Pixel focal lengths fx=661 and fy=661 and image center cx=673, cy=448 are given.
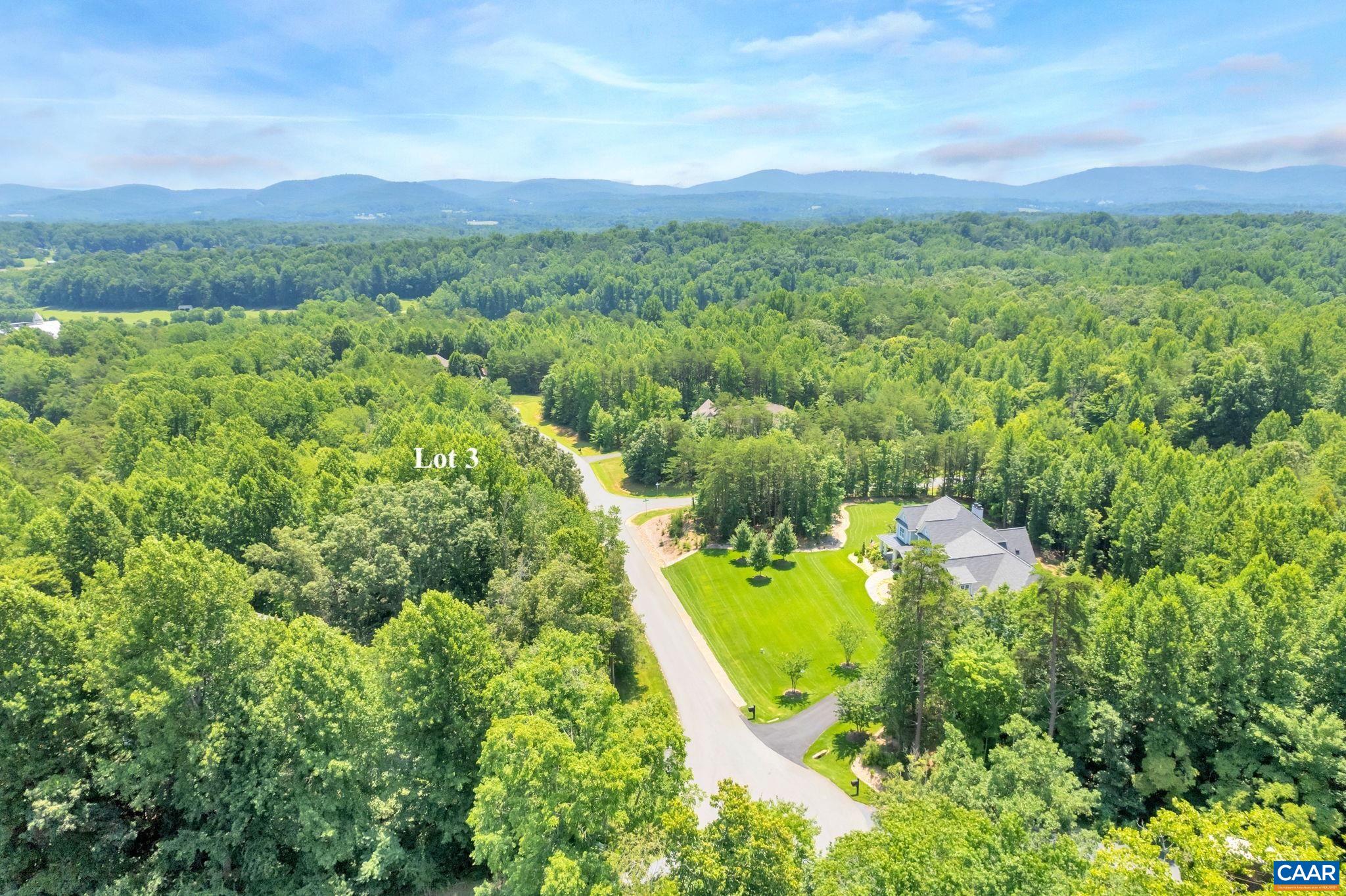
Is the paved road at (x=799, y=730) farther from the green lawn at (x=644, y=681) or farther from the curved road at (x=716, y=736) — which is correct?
the green lawn at (x=644, y=681)

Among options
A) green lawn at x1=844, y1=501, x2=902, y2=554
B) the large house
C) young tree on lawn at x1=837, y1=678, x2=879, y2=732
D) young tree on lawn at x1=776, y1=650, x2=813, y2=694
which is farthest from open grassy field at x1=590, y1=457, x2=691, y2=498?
young tree on lawn at x1=837, y1=678, x2=879, y2=732

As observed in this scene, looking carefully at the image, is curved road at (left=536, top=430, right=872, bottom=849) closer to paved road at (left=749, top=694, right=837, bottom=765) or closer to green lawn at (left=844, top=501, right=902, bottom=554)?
paved road at (left=749, top=694, right=837, bottom=765)

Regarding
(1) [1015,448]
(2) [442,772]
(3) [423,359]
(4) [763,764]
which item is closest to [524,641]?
(2) [442,772]

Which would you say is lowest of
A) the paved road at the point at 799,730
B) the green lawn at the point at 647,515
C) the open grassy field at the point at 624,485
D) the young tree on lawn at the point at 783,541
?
the paved road at the point at 799,730

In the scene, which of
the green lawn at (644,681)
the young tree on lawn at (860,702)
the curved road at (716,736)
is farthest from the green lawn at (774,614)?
the green lawn at (644,681)

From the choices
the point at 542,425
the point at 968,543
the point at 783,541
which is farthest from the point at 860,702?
the point at 542,425

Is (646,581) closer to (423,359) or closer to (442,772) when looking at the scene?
(442,772)
